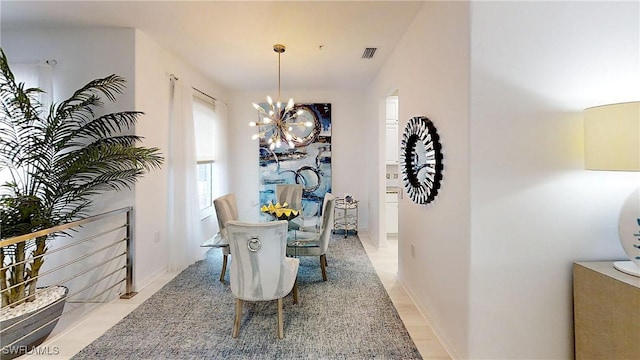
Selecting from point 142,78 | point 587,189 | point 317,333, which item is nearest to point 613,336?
point 587,189

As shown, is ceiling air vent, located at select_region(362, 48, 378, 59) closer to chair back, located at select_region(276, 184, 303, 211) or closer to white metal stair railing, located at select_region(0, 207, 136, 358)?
chair back, located at select_region(276, 184, 303, 211)

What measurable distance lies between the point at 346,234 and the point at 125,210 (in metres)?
3.45

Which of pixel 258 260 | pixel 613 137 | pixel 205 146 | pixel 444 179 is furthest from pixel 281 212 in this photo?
pixel 613 137

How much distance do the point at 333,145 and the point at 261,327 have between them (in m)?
4.06

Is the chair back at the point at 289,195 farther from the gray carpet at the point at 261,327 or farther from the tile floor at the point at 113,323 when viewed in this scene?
the tile floor at the point at 113,323

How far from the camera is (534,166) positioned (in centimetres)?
188

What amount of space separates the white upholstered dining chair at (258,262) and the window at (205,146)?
277 cm

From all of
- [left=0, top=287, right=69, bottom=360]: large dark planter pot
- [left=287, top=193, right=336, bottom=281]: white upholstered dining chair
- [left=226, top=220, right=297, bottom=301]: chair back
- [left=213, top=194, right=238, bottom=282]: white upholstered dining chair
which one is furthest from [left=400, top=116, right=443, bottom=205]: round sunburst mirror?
[left=0, top=287, right=69, bottom=360]: large dark planter pot

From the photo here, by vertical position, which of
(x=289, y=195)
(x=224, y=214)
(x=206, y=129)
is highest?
(x=206, y=129)


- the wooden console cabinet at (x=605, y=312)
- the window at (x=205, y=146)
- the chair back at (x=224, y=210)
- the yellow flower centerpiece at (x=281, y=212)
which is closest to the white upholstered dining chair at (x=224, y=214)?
the chair back at (x=224, y=210)

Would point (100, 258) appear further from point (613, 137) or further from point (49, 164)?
point (613, 137)

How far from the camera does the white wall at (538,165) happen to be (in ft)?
6.15

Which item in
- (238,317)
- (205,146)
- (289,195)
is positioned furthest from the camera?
(205,146)

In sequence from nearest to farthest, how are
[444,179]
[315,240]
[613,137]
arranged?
[613,137] < [444,179] < [315,240]
